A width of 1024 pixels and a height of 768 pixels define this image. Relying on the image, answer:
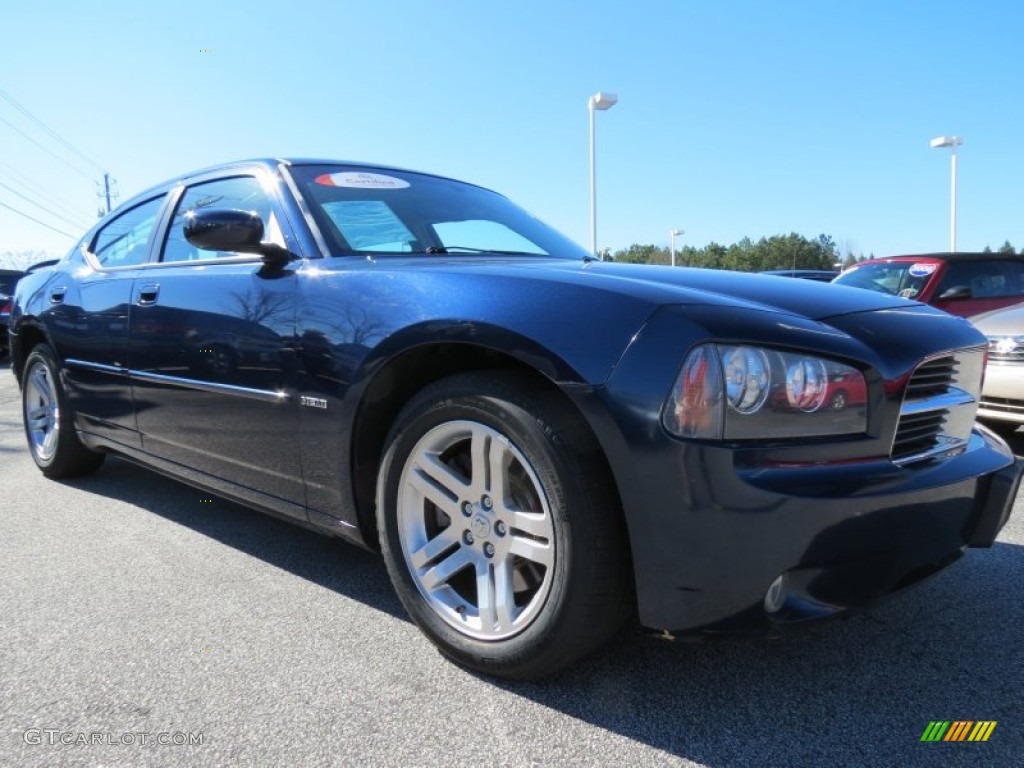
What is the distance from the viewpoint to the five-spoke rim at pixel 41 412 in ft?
13.2

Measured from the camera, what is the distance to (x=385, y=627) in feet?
7.30

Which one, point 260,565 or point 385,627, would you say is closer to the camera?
point 385,627

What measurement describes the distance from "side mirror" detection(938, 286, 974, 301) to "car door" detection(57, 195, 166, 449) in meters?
6.25

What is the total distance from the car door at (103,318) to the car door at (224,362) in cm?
16

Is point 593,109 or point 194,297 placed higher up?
point 593,109

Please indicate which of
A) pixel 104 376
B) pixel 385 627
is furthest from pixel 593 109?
pixel 385 627

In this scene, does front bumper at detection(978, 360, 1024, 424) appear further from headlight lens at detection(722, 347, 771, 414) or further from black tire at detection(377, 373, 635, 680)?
black tire at detection(377, 373, 635, 680)

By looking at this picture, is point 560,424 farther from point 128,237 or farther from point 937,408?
point 128,237

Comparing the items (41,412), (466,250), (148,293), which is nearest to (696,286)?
(466,250)

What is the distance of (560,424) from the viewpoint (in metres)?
1.69

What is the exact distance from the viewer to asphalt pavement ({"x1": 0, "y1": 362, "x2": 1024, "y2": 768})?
1611mm

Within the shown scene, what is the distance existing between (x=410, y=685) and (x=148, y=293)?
6.70 ft

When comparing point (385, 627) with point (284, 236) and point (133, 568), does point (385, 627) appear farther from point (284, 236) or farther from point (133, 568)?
point (284, 236)

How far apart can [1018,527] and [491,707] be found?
2556 millimetres
